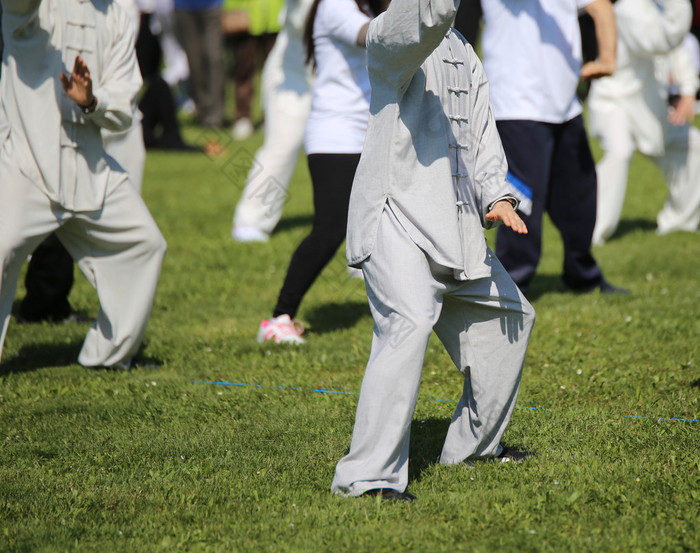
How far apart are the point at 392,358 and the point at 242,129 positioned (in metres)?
12.7

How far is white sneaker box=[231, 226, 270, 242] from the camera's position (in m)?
8.42

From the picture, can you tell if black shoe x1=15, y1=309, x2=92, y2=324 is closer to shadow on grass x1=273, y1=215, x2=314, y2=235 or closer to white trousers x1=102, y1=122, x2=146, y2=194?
white trousers x1=102, y1=122, x2=146, y2=194

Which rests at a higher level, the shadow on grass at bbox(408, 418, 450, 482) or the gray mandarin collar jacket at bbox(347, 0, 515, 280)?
the gray mandarin collar jacket at bbox(347, 0, 515, 280)

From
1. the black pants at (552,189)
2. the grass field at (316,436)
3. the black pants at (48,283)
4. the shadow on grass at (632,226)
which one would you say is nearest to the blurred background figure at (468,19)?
the black pants at (552,189)

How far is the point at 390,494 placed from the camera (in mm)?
3275

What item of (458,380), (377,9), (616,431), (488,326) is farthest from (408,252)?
(377,9)

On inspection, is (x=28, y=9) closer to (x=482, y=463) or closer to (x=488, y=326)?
(x=488, y=326)

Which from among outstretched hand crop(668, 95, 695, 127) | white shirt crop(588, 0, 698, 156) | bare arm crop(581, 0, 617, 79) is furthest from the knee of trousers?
outstretched hand crop(668, 95, 695, 127)

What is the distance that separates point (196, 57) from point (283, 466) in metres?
12.7

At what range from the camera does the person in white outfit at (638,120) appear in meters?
8.12

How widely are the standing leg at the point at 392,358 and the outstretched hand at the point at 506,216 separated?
29cm

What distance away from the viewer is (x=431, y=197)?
323cm

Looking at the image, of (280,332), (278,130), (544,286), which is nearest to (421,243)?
(280,332)

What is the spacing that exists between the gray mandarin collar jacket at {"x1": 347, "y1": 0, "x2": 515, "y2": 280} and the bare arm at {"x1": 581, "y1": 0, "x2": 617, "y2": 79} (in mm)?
2743
